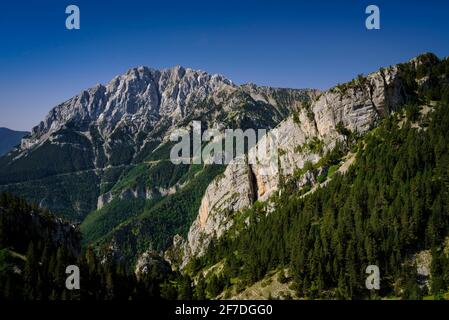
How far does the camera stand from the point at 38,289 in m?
98.8

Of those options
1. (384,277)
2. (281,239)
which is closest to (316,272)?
(384,277)

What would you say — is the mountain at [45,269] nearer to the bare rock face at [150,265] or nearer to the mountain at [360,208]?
the mountain at [360,208]

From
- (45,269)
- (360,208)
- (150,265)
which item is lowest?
(150,265)

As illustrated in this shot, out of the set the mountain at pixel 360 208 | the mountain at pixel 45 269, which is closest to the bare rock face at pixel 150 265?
the mountain at pixel 360 208

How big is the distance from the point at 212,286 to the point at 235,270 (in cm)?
1304

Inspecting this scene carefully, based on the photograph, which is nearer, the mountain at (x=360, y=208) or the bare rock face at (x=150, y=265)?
the mountain at (x=360, y=208)

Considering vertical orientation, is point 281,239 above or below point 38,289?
above

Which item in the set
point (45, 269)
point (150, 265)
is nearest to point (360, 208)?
point (45, 269)

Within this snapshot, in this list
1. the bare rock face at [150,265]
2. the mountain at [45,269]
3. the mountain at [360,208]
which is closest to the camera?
the mountain at [45,269]

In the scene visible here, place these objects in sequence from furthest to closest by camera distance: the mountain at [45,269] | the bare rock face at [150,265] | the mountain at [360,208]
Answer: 1. the bare rock face at [150,265]
2. the mountain at [360,208]
3. the mountain at [45,269]

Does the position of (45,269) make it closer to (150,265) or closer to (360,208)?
(150,265)

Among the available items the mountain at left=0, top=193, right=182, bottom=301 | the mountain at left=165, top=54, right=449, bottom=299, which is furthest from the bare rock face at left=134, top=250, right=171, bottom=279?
the mountain at left=0, top=193, right=182, bottom=301
